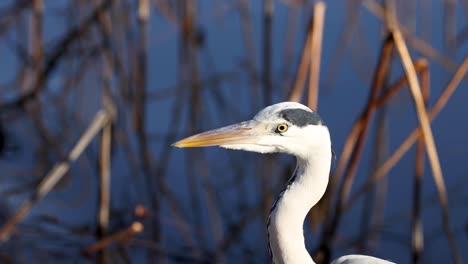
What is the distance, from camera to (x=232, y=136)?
5.55 ft

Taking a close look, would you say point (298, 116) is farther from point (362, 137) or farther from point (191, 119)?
point (191, 119)

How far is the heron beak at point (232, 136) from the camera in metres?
1.67

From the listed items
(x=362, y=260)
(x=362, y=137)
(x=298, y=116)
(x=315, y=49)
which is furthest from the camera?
(x=315, y=49)

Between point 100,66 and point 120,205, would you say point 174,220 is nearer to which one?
point 120,205

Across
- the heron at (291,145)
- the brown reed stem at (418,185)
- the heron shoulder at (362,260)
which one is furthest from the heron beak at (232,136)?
the brown reed stem at (418,185)

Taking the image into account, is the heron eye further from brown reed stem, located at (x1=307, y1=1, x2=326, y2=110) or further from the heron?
brown reed stem, located at (x1=307, y1=1, x2=326, y2=110)

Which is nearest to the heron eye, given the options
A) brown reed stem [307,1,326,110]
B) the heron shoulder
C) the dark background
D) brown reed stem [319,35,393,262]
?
the heron shoulder

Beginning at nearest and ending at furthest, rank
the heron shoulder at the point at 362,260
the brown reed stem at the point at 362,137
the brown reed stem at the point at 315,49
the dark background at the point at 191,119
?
the heron shoulder at the point at 362,260 < the brown reed stem at the point at 362,137 < the brown reed stem at the point at 315,49 < the dark background at the point at 191,119

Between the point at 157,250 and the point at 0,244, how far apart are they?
565mm

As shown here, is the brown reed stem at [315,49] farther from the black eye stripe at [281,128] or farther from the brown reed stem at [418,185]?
the black eye stripe at [281,128]

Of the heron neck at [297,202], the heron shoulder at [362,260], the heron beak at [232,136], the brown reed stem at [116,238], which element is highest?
the heron beak at [232,136]

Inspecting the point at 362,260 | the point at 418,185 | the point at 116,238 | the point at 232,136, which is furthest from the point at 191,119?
the point at 232,136

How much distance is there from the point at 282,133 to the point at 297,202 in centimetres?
14

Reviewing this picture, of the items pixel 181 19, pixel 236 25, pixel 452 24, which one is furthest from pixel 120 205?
pixel 452 24
